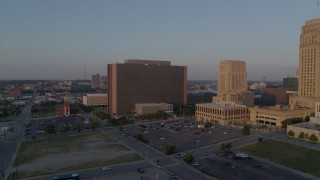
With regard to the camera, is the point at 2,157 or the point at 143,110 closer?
the point at 2,157

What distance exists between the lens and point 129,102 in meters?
123

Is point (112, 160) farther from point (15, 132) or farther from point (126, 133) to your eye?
→ point (15, 132)

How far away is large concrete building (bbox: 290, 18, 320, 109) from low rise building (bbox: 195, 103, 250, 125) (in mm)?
20847

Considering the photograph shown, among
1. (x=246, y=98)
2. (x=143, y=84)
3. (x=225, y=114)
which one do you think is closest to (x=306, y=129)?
(x=225, y=114)

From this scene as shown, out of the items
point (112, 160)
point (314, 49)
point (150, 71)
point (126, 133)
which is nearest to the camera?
point (112, 160)

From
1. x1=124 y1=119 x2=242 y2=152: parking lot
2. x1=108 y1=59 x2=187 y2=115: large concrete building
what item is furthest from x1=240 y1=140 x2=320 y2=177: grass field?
x1=108 y1=59 x2=187 y2=115: large concrete building

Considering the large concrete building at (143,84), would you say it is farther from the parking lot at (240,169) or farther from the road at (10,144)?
the parking lot at (240,169)

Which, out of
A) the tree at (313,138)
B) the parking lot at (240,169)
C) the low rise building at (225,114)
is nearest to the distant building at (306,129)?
the tree at (313,138)

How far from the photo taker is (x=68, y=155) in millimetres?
58562

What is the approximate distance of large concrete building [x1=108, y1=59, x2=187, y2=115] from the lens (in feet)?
393

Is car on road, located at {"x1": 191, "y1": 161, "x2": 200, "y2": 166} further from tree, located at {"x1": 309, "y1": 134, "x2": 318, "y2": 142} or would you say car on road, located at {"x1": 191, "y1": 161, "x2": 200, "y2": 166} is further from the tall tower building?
the tall tower building

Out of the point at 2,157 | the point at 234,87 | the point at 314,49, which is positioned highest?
the point at 314,49

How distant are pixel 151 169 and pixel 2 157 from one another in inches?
1132

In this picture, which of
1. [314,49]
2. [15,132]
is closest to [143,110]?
[15,132]
